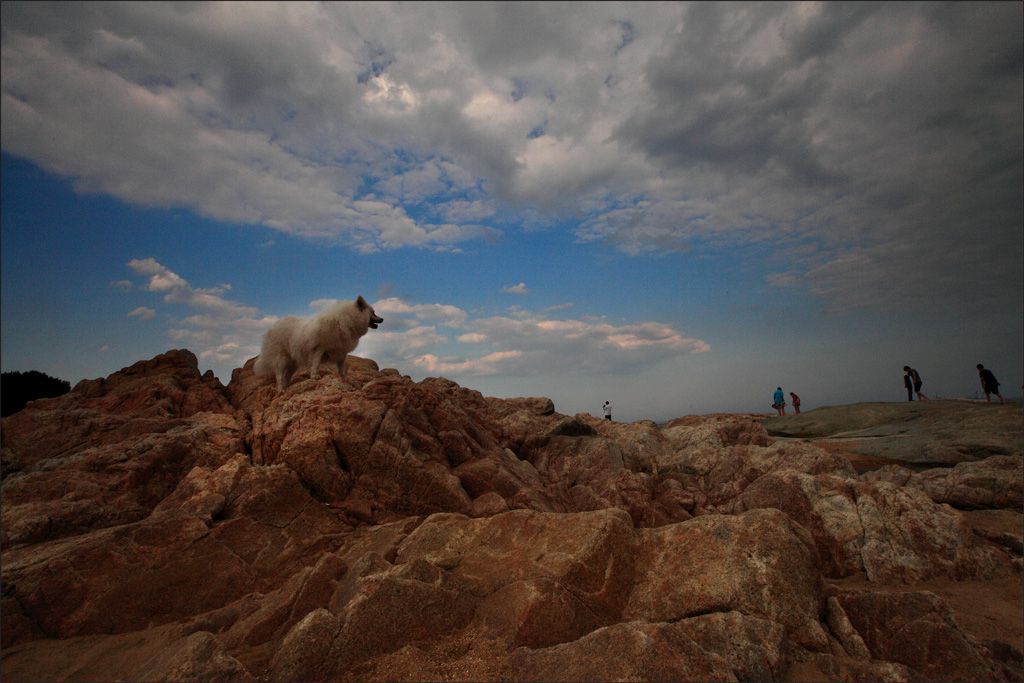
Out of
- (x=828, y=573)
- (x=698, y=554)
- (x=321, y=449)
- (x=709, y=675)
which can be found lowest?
(x=828, y=573)

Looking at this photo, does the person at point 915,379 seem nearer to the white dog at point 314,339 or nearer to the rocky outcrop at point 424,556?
the rocky outcrop at point 424,556

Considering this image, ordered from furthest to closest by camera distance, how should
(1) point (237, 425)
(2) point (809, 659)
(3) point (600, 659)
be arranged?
(1) point (237, 425) < (2) point (809, 659) < (3) point (600, 659)

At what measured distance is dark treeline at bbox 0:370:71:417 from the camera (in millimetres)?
22172

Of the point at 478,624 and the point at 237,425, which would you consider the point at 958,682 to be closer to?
the point at 478,624

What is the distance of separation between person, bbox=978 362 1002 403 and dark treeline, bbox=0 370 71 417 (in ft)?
150

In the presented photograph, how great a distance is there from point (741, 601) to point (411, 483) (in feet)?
17.5

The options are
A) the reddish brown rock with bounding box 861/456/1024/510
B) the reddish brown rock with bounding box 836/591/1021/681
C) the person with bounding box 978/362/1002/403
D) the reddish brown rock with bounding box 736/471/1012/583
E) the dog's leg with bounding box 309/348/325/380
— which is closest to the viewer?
the reddish brown rock with bounding box 836/591/1021/681

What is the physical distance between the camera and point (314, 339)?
1248cm

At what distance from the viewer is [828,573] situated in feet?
24.0

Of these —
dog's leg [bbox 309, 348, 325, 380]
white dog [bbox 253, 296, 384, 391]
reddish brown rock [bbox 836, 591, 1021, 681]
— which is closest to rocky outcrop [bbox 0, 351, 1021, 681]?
reddish brown rock [bbox 836, 591, 1021, 681]

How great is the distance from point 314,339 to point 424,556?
29.1ft

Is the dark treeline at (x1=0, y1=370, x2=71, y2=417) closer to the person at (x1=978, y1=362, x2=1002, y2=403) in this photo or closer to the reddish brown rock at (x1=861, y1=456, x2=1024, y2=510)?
the reddish brown rock at (x1=861, y1=456, x2=1024, y2=510)

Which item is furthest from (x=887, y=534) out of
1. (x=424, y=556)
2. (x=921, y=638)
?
(x=424, y=556)

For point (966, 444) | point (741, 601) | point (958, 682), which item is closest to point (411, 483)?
point (741, 601)
